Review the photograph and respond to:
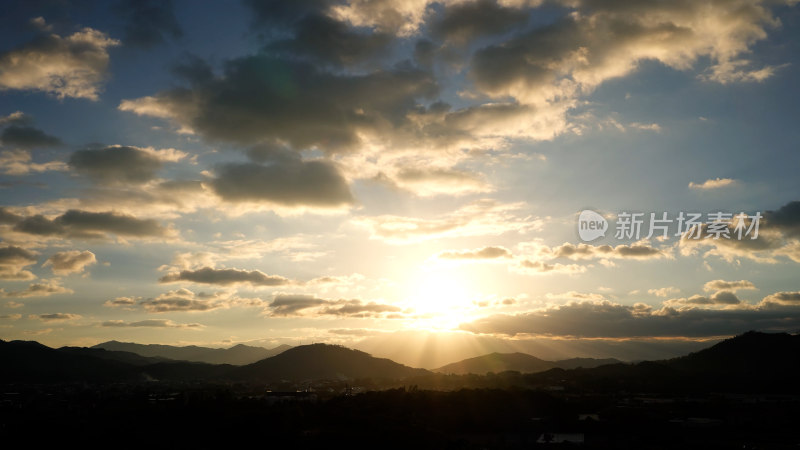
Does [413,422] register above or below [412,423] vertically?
below

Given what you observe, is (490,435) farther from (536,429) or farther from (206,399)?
(206,399)

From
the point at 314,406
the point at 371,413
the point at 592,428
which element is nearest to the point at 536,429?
the point at 592,428

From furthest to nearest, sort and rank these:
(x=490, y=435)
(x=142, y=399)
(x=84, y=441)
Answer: (x=142, y=399)
(x=490, y=435)
(x=84, y=441)

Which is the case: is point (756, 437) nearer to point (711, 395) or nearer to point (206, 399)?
point (711, 395)

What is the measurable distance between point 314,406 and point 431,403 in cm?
3024

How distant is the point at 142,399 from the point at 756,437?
5851 inches

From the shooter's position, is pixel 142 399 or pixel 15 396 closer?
pixel 142 399

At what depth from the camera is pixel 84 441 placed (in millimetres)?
98875

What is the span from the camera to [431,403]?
481 ft

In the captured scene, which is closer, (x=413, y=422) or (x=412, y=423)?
(x=412, y=423)

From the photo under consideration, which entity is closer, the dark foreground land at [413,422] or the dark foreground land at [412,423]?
the dark foreground land at [412,423]

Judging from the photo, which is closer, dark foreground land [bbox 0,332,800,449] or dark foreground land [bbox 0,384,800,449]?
dark foreground land [bbox 0,332,800,449]

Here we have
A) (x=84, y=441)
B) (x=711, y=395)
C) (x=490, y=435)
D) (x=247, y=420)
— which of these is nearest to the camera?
(x=84, y=441)

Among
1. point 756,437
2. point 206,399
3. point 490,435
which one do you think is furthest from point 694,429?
point 206,399
